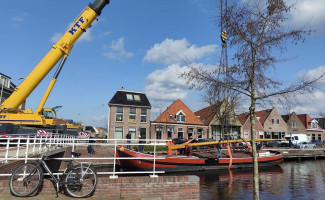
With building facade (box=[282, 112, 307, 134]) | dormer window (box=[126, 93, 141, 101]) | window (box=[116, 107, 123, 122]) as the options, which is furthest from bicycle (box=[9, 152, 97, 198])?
building facade (box=[282, 112, 307, 134])

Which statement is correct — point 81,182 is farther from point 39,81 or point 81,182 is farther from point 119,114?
point 119,114

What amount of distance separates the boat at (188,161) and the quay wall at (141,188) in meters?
8.36

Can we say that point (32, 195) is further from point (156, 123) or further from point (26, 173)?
point (156, 123)

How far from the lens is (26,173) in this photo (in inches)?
236

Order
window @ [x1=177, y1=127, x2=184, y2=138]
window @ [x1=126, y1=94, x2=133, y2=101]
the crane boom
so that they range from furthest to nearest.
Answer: window @ [x1=177, y1=127, x2=184, y2=138] → window @ [x1=126, y1=94, x2=133, y2=101] → the crane boom

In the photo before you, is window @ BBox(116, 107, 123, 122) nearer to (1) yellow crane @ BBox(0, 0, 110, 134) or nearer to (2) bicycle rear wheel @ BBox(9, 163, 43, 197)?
(1) yellow crane @ BBox(0, 0, 110, 134)

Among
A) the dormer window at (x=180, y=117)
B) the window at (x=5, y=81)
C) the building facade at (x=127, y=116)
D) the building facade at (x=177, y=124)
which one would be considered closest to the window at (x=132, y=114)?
the building facade at (x=127, y=116)

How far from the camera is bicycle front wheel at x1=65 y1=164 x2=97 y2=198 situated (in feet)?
19.5

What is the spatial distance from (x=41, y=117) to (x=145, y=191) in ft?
43.6

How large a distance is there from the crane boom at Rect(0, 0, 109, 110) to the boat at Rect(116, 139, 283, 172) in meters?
7.44

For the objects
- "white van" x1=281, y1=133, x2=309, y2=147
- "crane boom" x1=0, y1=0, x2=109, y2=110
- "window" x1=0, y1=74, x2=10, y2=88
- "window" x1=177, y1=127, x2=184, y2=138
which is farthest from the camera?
"white van" x1=281, y1=133, x2=309, y2=147

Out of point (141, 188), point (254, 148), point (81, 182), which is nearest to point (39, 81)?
point (81, 182)

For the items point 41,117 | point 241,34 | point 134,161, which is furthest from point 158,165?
point 241,34

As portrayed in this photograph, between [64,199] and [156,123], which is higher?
[156,123]
